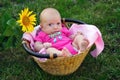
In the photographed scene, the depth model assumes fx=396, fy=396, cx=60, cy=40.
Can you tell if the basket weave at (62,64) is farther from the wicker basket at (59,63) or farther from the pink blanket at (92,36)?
the pink blanket at (92,36)

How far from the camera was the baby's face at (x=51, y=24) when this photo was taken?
407 centimetres

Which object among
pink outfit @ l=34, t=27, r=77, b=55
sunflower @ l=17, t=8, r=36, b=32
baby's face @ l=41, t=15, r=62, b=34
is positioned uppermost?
sunflower @ l=17, t=8, r=36, b=32

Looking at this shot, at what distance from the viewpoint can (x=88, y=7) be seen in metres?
5.27

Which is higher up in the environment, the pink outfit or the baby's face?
the baby's face

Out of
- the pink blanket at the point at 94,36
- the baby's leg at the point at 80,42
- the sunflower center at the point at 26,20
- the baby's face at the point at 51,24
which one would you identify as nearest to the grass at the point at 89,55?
the pink blanket at the point at 94,36

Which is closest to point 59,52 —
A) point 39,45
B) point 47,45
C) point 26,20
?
point 47,45

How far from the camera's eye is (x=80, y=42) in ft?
13.1

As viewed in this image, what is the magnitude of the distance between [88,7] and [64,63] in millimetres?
1701

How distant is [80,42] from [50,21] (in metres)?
0.38

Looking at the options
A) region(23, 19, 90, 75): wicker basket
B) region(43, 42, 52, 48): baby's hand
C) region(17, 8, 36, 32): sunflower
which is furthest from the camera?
region(43, 42, 52, 48): baby's hand

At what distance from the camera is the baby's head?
13.4ft

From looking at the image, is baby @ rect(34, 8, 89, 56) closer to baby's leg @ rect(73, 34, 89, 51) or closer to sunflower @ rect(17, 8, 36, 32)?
baby's leg @ rect(73, 34, 89, 51)

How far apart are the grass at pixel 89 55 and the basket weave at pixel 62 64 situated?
0.46 feet

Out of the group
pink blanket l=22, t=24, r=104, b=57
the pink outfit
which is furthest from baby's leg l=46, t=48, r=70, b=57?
pink blanket l=22, t=24, r=104, b=57
